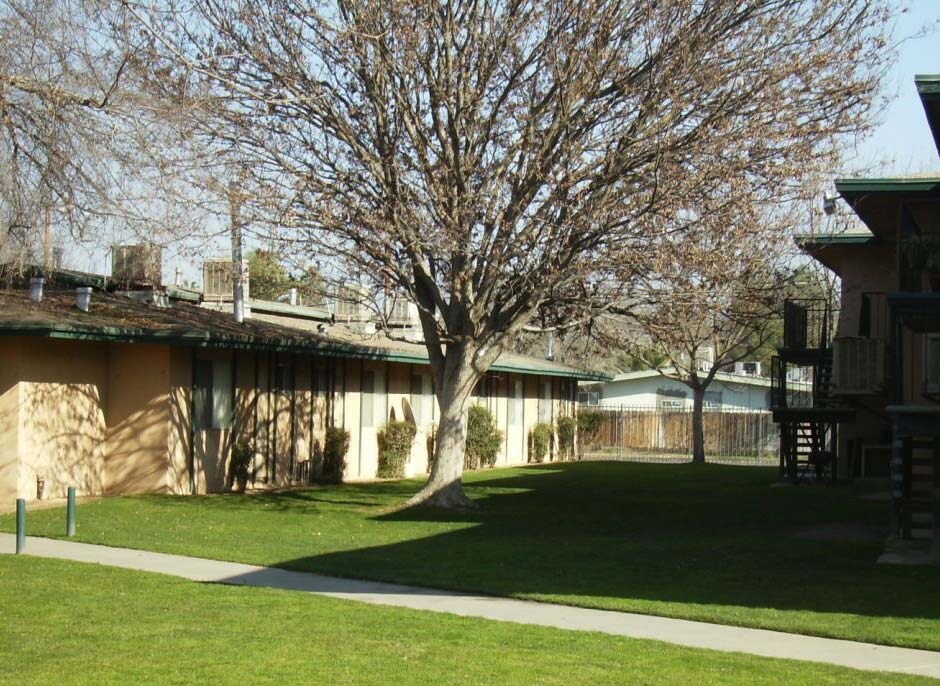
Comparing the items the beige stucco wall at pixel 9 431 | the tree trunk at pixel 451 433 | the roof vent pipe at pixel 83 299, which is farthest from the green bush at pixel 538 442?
the beige stucco wall at pixel 9 431

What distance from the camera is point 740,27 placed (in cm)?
2002

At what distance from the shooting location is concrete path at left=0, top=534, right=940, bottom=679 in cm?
1018

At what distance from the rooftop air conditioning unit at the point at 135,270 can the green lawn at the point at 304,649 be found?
12208 millimetres

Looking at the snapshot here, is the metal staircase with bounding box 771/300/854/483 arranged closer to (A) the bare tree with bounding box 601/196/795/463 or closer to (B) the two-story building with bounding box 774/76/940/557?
(B) the two-story building with bounding box 774/76/940/557

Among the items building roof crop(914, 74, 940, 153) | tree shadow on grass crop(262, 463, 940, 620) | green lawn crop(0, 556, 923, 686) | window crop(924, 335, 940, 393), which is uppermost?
building roof crop(914, 74, 940, 153)

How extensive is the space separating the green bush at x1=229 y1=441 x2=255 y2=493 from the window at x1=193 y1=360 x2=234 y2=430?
58 centimetres

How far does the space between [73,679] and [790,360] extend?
23291 mm

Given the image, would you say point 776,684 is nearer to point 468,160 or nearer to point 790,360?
point 468,160

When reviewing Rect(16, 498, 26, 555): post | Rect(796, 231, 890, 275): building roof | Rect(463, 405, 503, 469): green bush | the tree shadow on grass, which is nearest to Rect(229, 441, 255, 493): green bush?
the tree shadow on grass

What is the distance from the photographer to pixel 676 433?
169 feet

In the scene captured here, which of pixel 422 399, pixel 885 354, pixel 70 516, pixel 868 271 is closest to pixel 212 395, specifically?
pixel 70 516

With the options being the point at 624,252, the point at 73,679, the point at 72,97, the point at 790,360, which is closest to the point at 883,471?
the point at 790,360

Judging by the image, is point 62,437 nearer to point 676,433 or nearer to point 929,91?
point 929,91

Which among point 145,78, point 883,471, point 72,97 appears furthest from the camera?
point 883,471
